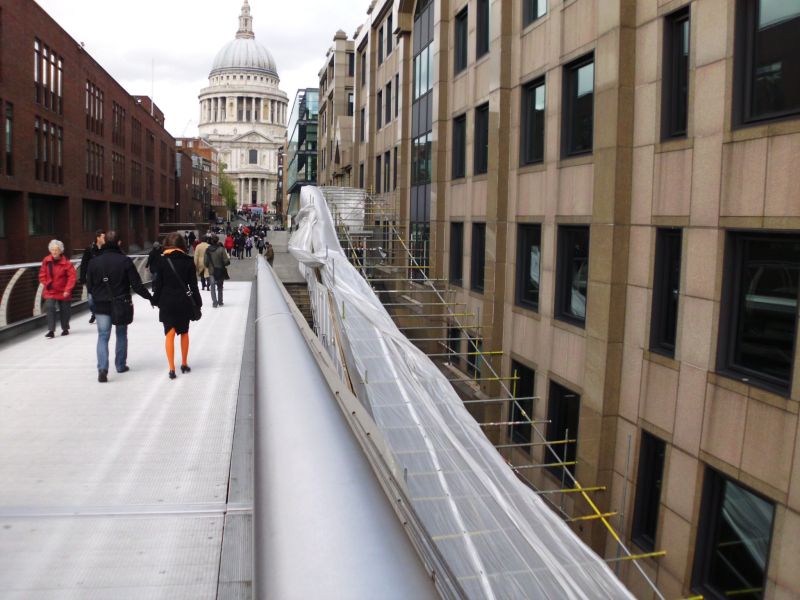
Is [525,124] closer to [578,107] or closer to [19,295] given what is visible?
[578,107]

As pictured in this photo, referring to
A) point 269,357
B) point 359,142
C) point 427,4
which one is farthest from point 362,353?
point 359,142

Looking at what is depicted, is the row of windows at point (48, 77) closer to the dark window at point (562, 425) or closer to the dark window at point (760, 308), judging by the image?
the dark window at point (562, 425)

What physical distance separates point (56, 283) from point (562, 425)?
356 inches

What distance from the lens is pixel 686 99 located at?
9.98 metres

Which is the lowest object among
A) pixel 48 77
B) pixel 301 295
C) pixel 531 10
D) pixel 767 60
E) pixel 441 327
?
pixel 301 295

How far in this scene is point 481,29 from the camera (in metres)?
18.2

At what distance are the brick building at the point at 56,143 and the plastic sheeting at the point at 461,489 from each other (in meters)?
22.6

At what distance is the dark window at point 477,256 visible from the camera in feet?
60.3

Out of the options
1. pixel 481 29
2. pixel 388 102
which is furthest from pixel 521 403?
pixel 388 102

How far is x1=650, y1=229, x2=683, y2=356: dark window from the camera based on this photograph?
10211 millimetres

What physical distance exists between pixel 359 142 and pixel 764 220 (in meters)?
30.5

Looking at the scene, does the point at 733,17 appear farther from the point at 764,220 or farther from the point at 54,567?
the point at 54,567

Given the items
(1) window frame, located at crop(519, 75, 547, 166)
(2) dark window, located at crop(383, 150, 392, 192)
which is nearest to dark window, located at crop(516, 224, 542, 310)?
(1) window frame, located at crop(519, 75, 547, 166)

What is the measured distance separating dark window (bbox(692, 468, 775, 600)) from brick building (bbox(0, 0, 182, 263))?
2862cm
